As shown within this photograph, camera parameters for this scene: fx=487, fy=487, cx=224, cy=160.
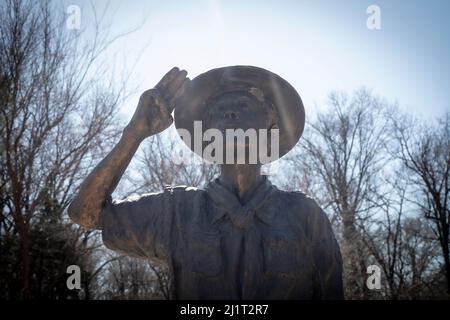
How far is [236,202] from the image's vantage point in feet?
9.34

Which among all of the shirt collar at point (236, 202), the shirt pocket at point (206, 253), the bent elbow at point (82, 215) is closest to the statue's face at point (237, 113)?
the shirt collar at point (236, 202)

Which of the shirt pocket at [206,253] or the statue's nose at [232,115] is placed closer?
the shirt pocket at [206,253]

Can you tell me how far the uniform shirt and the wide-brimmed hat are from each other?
0.47 m

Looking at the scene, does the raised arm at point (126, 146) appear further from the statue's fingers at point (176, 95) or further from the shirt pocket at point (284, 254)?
the shirt pocket at point (284, 254)

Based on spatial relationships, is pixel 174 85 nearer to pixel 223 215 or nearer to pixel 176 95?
pixel 176 95

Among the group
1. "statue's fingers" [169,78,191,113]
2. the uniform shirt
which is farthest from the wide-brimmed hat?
the uniform shirt

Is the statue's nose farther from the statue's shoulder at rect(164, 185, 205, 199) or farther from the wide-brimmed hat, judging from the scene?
the statue's shoulder at rect(164, 185, 205, 199)

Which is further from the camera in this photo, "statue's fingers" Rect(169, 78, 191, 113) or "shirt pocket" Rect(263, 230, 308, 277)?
"statue's fingers" Rect(169, 78, 191, 113)

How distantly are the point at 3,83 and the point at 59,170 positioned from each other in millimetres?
2578

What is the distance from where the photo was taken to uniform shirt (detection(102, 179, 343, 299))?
2.62m

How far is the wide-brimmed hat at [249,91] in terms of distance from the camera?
3.10 m

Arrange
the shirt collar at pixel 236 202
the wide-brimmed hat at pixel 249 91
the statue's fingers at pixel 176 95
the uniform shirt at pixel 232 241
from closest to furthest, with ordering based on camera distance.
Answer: the uniform shirt at pixel 232 241, the shirt collar at pixel 236 202, the statue's fingers at pixel 176 95, the wide-brimmed hat at pixel 249 91

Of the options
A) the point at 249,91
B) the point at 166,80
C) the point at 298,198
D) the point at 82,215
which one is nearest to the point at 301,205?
the point at 298,198

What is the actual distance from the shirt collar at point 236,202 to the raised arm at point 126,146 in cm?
50
